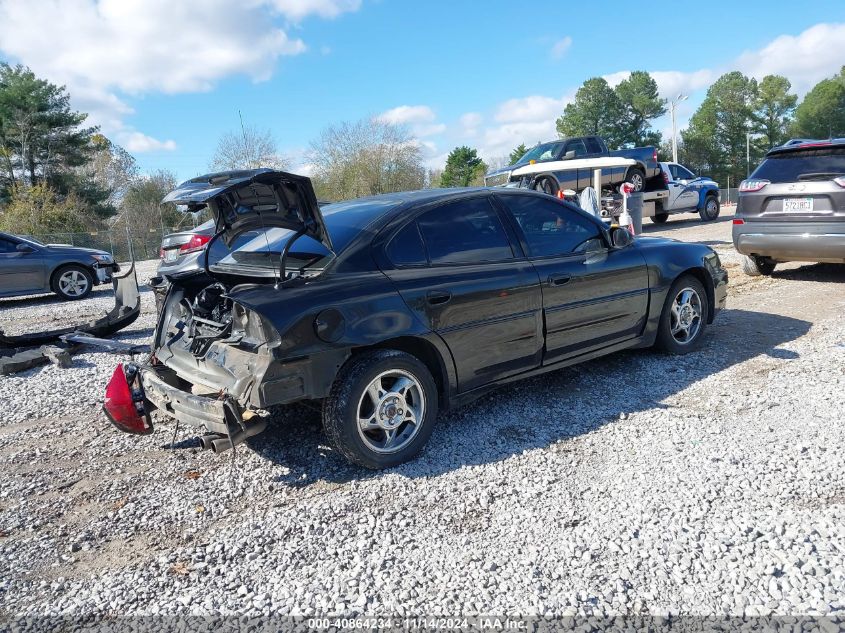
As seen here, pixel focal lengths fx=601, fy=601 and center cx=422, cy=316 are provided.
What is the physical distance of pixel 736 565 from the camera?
101 inches

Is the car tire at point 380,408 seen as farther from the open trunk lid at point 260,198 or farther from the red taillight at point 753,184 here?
the red taillight at point 753,184

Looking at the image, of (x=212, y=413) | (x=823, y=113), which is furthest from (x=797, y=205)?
(x=823, y=113)

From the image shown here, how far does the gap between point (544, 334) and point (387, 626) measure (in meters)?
2.47

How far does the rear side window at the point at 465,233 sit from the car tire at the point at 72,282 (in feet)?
35.6

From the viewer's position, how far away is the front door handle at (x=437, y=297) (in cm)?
372

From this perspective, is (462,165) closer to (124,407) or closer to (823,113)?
(823,113)

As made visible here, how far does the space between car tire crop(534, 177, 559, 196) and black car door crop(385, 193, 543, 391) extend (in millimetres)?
9325

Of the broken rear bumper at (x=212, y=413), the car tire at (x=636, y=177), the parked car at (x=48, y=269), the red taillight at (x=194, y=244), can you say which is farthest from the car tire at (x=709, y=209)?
the broken rear bumper at (x=212, y=413)

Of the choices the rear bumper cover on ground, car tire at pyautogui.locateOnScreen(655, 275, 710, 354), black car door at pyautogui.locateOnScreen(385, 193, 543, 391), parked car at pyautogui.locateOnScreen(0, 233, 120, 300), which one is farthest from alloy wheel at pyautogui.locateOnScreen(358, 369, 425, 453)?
parked car at pyautogui.locateOnScreen(0, 233, 120, 300)

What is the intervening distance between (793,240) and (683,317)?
356cm

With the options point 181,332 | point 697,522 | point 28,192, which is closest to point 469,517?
point 697,522

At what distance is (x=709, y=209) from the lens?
64.9 feet

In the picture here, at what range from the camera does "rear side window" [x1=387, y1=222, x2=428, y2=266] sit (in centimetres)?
374

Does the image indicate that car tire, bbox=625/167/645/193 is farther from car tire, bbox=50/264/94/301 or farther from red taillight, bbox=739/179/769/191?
car tire, bbox=50/264/94/301
